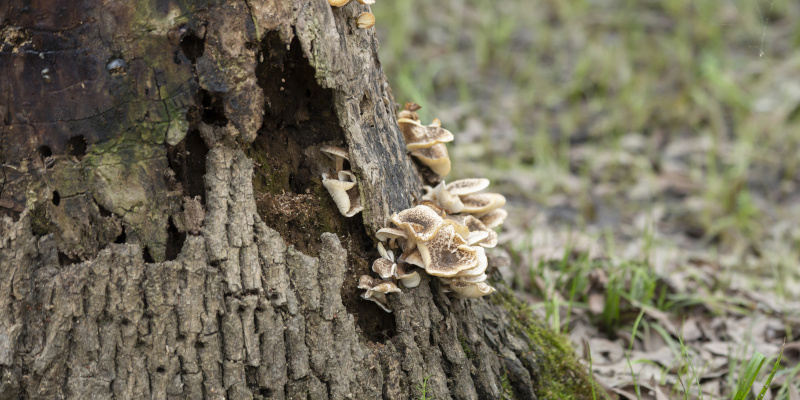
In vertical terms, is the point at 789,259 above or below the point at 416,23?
below

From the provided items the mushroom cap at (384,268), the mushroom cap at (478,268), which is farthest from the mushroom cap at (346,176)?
the mushroom cap at (478,268)

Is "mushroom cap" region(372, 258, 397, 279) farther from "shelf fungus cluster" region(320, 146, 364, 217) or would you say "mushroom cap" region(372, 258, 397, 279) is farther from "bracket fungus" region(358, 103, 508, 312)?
"shelf fungus cluster" region(320, 146, 364, 217)

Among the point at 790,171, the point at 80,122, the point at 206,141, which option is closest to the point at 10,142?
the point at 80,122

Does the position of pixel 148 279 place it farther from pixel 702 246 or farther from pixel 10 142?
pixel 702 246

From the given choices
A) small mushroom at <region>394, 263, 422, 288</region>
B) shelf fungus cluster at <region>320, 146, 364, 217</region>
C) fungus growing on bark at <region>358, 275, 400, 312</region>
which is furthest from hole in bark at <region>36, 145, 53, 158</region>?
small mushroom at <region>394, 263, 422, 288</region>

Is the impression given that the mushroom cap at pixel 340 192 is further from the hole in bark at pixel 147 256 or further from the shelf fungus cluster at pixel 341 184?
the hole in bark at pixel 147 256

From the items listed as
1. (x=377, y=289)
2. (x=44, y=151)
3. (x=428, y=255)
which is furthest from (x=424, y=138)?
(x=44, y=151)
